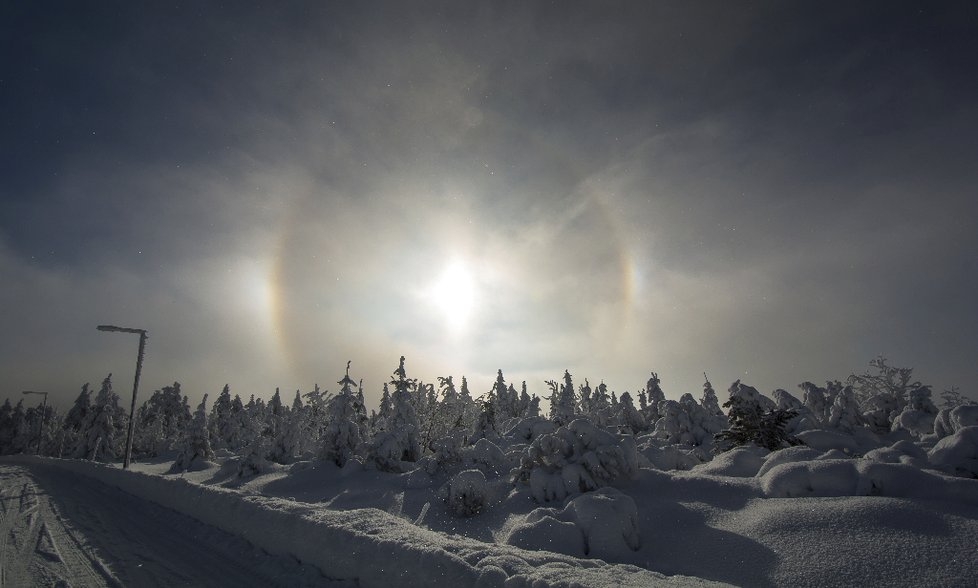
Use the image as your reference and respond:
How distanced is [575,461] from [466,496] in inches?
133

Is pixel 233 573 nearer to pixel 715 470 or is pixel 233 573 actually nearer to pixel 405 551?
pixel 405 551

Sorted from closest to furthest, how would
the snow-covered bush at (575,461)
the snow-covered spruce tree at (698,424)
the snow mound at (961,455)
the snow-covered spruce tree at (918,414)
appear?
the snow mound at (961,455)
the snow-covered bush at (575,461)
the snow-covered spruce tree at (918,414)
the snow-covered spruce tree at (698,424)

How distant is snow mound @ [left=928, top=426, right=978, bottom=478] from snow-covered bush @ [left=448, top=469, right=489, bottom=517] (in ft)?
34.8

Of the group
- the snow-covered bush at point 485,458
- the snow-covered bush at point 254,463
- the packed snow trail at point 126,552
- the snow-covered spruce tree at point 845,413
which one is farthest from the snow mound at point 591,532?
the snow-covered spruce tree at point 845,413

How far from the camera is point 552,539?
8.11 metres

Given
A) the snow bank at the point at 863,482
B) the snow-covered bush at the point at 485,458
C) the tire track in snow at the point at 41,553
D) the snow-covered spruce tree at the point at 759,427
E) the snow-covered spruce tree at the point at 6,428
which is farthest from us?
the snow-covered spruce tree at the point at 6,428

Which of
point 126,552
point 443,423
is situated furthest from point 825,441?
point 443,423

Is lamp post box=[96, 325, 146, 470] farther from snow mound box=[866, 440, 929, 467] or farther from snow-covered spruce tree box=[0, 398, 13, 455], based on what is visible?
snow-covered spruce tree box=[0, 398, 13, 455]

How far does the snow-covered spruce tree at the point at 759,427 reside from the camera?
622 inches

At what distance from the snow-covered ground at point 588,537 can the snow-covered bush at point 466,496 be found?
21 cm

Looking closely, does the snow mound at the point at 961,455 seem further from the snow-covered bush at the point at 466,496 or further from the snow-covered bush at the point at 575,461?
the snow-covered bush at the point at 466,496

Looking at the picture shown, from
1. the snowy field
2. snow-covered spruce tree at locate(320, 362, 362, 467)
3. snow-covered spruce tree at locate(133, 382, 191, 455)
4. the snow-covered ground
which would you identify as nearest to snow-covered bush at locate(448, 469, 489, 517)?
the snowy field

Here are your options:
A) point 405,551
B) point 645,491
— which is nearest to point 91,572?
point 405,551

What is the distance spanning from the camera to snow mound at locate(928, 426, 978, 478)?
9.00m
